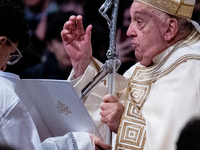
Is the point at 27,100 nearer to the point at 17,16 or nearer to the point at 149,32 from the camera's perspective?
the point at 17,16

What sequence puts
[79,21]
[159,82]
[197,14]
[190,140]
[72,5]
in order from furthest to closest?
1. [72,5]
2. [197,14]
3. [79,21]
4. [159,82]
5. [190,140]

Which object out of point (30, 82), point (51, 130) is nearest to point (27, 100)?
point (30, 82)

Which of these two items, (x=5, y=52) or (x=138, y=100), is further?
Result: (x=138, y=100)

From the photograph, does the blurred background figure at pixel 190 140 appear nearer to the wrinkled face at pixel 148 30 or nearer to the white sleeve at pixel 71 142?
the white sleeve at pixel 71 142

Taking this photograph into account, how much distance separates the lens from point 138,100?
237 cm

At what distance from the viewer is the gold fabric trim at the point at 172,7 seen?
2.29 metres

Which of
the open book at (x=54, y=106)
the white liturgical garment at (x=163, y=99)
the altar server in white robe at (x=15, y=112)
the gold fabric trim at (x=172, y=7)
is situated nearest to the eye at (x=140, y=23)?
the gold fabric trim at (x=172, y=7)

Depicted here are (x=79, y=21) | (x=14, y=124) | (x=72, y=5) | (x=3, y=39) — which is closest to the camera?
(x=14, y=124)

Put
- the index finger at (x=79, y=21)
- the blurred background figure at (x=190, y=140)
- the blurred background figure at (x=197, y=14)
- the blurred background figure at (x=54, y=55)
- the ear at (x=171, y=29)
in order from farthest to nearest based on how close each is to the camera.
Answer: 1. the blurred background figure at (x=54, y=55)
2. the blurred background figure at (x=197, y=14)
3. the index finger at (x=79, y=21)
4. the ear at (x=171, y=29)
5. the blurred background figure at (x=190, y=140)

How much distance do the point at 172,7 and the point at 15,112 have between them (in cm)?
120

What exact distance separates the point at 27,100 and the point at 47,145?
1.10 feet

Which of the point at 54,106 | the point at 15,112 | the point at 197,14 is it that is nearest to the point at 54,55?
the point at 197,14

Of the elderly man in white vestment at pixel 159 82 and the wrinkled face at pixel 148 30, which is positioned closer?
the elderly man in white vestment at pixel 159 82

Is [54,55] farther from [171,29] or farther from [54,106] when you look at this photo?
[171,29]
